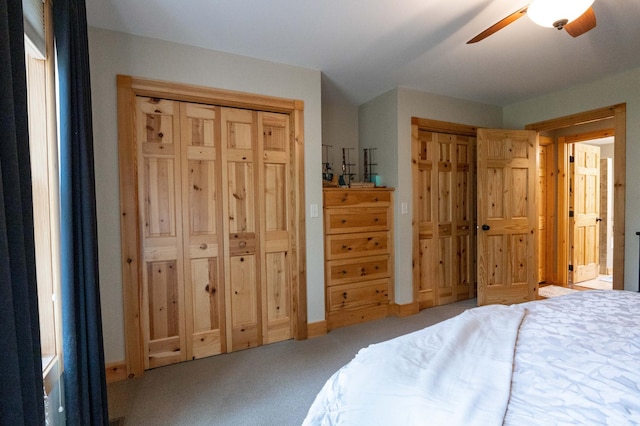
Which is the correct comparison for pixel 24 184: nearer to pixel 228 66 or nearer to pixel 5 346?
pixel 5 346

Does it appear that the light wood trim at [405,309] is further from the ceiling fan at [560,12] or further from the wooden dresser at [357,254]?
the ceiling fan at [560,12]

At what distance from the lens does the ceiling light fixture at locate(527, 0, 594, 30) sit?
1.36 m

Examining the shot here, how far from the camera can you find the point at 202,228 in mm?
2338

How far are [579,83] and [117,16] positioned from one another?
14.0ft

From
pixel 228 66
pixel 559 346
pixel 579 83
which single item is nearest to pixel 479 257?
pixel 579 83

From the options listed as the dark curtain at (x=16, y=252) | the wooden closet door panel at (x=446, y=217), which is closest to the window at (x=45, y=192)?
the dark curtain at (x=16, y=252)

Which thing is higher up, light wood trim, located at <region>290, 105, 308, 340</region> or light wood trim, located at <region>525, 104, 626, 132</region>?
light wood trim, located at <region>525, 104, 626, 132</region>

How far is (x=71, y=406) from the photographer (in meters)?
1.25

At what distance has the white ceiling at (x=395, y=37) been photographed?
1805mm

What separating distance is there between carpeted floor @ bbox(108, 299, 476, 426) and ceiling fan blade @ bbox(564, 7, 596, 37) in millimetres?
2536

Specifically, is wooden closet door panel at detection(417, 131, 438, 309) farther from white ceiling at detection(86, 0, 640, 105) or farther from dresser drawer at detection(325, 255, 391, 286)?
white ceiling at detection(86, 0, 640, 105)

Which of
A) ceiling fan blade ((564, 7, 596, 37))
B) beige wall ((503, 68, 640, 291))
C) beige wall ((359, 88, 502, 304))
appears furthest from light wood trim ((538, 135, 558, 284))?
ceiling fan blade ((564, 7, 596, 37))

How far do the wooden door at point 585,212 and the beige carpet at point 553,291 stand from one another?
1.23ft

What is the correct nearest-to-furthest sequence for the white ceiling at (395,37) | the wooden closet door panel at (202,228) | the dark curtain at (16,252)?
the dark curtain at (16,252)
the white ceiling at (395,37)
the wooden closet door panel at (202,228)
